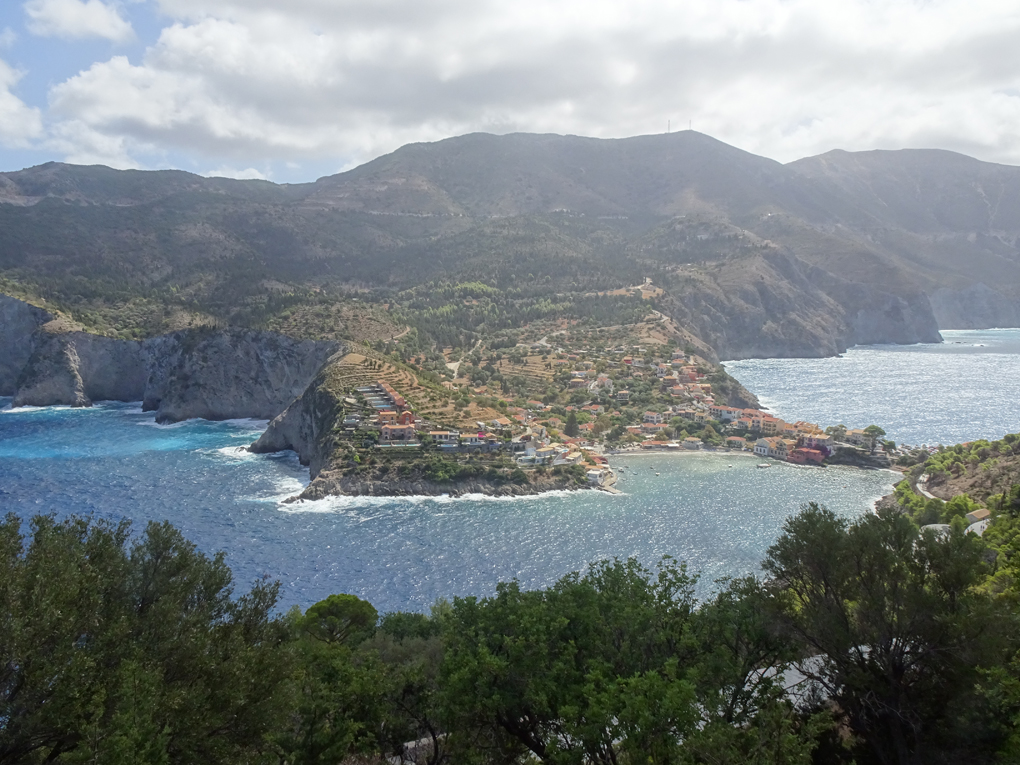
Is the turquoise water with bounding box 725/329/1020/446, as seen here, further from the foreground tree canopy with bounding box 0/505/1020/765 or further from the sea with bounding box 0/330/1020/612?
the foreground tree canopy with bounding box 0/505/1020/765

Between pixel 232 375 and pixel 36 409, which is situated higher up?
pixel 232 375

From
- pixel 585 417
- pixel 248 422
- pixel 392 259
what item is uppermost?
pixel 392 259

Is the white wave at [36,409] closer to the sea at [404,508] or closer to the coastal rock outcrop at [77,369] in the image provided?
the coastal rock outcrop at [77,369]

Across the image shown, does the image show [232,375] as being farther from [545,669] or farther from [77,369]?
[545,669]

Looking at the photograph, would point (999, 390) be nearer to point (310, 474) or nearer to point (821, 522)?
point (310, 474)

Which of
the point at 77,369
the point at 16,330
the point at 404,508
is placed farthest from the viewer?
the point at 16,330

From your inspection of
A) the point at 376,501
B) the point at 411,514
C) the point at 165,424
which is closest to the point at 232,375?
the point at 165,424

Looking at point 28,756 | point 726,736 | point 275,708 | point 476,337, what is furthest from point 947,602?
point 476,337

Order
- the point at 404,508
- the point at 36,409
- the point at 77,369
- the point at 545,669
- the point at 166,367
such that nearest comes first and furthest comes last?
the point at 545,669 < the point at 404,508 < the point at 166,367 < the point at 36,409 < the point at 77,369

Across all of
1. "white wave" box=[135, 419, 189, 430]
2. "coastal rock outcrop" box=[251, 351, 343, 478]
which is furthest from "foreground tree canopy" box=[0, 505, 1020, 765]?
"white wave" box=[135, 419, 189, 430]
